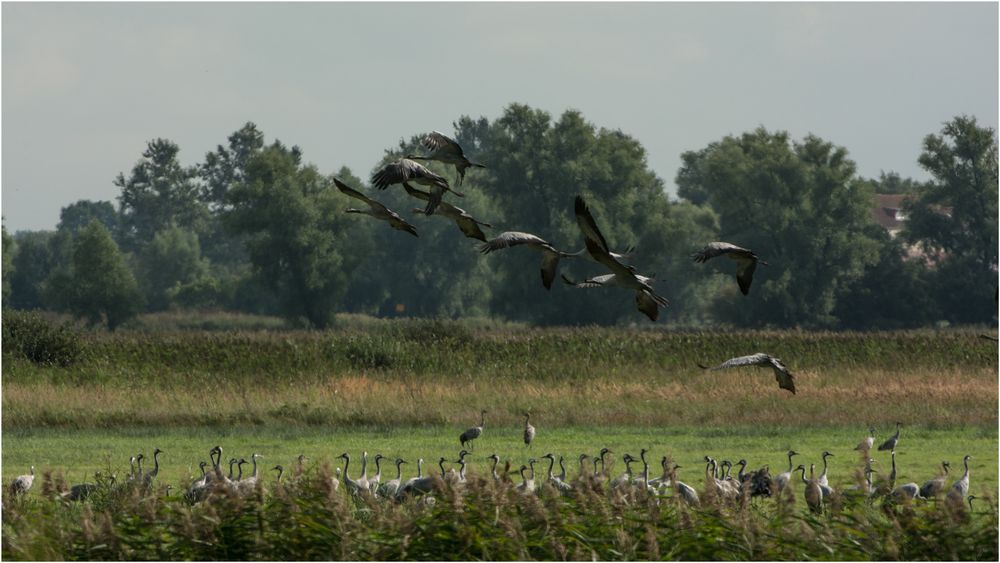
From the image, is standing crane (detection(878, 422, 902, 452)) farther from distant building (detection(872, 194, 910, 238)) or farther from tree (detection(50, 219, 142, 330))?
distant building (detection(872, 194, 910, 238))

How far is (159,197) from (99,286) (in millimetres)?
55885

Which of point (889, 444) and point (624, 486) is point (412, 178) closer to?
point (624, 486)

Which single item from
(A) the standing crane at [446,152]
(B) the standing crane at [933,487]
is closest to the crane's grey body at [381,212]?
(A) the standing crane at [446,152]

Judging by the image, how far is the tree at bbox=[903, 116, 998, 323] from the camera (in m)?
88.0

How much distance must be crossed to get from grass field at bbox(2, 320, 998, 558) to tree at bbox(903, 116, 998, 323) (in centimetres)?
4611

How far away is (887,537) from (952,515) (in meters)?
0.60

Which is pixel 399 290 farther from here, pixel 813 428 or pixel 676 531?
pixel 676 531

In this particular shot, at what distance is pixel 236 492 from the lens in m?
14.1

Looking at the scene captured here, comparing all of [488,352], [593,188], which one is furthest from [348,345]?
[593,188]

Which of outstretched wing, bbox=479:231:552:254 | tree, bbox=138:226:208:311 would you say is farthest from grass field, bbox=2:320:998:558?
tree, bbox=138:226:208:311

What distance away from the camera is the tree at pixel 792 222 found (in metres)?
84.2

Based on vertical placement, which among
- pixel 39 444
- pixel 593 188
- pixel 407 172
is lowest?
pixel 39 444

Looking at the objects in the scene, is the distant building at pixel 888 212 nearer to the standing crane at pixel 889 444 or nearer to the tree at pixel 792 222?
the tree at pixel 792 222

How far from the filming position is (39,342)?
38.1 meters
